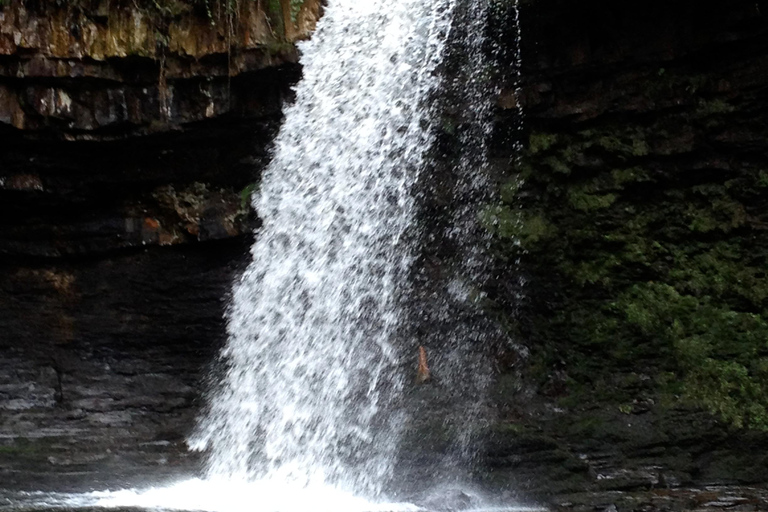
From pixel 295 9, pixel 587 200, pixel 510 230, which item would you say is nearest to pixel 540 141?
pixel 587 200

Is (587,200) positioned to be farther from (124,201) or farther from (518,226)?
(124,201)

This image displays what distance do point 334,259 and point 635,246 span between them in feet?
7.99

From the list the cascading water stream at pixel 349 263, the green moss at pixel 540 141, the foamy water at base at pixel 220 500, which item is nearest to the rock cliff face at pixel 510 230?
the green moss at pixel 540 141

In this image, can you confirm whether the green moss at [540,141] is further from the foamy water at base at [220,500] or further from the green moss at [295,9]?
the foamy water at base at [220,500]

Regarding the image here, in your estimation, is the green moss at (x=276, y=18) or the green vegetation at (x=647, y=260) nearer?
the green vegetation at (x=647, y=260)

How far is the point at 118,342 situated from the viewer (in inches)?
257

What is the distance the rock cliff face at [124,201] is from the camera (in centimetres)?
577

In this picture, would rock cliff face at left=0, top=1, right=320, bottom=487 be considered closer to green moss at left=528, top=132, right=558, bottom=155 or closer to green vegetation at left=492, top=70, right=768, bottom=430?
green moss at left=528, top=132, right=558, bottom=155

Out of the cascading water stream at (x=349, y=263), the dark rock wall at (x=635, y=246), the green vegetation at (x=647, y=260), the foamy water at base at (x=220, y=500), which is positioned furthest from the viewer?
the cascading water stream at (x=349, y=263)

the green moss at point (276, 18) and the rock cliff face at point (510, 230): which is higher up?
the green moss at point (276, 18)

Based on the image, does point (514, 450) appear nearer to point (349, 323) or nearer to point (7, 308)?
point (349, 323)

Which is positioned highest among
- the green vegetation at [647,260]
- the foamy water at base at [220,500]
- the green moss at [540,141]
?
the green moss at [540,141]

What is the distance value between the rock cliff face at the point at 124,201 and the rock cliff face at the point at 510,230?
0.02 m

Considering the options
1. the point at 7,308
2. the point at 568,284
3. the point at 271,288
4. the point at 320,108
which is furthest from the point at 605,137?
the point at 7,308
